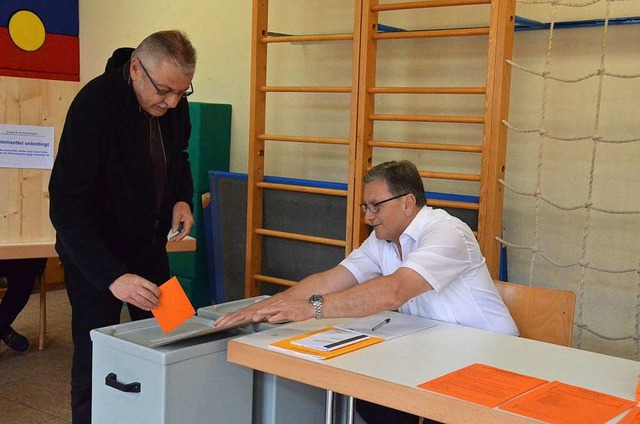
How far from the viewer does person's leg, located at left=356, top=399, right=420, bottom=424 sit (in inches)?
83.8

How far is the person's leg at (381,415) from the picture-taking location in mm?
2129

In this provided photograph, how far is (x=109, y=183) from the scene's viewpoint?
2205 mm

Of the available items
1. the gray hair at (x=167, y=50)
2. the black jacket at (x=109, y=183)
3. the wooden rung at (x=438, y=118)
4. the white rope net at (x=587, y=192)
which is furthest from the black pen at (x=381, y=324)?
the wooden rung at (x=438, y=118)

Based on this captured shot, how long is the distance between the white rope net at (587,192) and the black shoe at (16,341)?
2.53 metres

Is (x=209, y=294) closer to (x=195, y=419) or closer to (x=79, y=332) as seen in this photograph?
(x=79, y=332)

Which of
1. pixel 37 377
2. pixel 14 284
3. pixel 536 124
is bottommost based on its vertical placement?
pixel 37 377

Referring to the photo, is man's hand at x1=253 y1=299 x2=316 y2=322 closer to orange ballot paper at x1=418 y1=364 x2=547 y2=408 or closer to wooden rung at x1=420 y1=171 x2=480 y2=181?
orange ballot paper at x1=418 y1=364 x2=547 y2=408

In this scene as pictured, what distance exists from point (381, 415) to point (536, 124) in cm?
175

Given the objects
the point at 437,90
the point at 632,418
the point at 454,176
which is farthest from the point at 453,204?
the point at 632,418

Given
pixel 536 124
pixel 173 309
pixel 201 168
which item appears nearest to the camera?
pixel 173 309

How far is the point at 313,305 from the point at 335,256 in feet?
5.94

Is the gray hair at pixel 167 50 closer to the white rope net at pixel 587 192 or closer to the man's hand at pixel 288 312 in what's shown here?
the man's hand at pixel 288 312

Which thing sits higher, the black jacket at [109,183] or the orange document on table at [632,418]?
the black jacket at [109,183]

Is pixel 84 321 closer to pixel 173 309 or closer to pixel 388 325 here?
pixel 173 309
